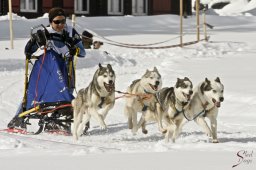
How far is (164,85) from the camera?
40.2ft

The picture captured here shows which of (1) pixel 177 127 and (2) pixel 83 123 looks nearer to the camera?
(1) pixel 177 127

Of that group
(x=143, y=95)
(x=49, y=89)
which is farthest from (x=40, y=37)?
(x=143, y=95)

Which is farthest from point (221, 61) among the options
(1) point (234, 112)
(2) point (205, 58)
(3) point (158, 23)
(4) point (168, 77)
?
(3) point (158, 23)

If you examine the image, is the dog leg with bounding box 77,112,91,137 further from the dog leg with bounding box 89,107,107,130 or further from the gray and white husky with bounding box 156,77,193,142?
the gray and white husky with bounding box 156,77,193,142

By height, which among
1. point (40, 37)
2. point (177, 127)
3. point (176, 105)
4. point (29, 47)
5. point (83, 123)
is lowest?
point (83, 123)

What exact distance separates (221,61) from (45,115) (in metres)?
10.1

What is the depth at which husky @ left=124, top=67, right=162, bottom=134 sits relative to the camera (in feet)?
26.3

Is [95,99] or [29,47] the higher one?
[29,47]

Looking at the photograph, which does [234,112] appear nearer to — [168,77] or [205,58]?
[168,77]

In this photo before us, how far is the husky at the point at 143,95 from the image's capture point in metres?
8.03

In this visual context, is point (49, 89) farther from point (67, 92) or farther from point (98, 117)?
point (98, 117)

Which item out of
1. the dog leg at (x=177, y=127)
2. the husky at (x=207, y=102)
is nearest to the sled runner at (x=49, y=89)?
the dog leg at (x=177, y=127)

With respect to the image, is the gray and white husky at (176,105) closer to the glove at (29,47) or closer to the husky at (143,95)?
the husky at (143,95)

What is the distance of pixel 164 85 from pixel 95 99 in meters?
4.56
